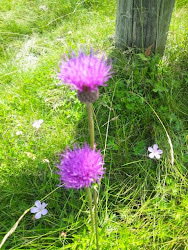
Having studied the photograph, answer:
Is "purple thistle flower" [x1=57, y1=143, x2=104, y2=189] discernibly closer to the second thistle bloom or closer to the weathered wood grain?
the second thistle bloom

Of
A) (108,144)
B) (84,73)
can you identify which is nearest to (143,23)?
(108,144)

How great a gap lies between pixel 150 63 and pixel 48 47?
4.46 ft

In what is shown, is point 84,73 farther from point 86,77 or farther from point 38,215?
point 38,215

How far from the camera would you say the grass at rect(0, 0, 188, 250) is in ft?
5.13

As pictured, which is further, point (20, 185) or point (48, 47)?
point (48, 47)

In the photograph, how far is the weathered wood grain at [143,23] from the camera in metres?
2.07

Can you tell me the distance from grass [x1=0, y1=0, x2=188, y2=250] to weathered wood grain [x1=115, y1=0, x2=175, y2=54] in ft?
0.44

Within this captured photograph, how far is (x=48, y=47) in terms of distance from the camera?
9.92 feet

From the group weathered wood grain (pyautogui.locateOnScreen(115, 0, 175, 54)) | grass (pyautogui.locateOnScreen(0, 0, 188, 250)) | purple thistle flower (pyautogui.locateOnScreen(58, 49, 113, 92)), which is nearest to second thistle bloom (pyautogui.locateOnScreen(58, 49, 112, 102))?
purple thistle flower (pyautogui.locateOnScreen(58, 49, 113, 92))

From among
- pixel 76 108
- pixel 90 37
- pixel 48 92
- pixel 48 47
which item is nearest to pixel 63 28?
pixel 48 47

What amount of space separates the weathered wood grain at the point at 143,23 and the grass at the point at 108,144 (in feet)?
0.44

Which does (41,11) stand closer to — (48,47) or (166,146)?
(48,47)

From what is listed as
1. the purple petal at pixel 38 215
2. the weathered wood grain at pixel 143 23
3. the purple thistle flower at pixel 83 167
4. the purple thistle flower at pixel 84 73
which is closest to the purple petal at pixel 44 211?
the purple petal at pixel 38 215

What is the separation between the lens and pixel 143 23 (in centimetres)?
217
